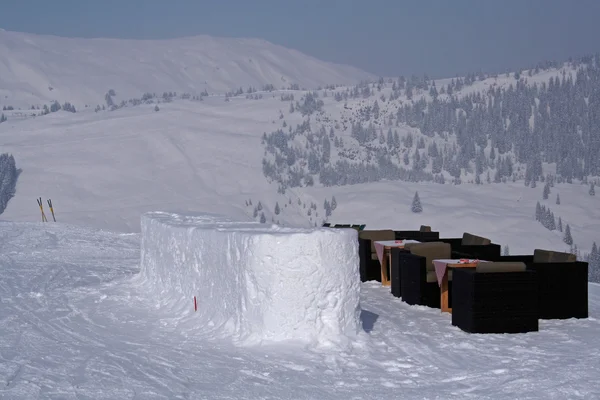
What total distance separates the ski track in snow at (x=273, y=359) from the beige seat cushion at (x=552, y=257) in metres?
0.78

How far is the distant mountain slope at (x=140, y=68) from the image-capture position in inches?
3583

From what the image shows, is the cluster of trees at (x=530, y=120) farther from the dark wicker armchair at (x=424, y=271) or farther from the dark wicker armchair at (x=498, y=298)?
the dark wicker armchair at (x=498, y=298)

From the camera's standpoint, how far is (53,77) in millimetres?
93500

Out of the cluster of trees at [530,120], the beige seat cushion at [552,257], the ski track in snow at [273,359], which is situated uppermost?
the cluster of trees at [530,120]

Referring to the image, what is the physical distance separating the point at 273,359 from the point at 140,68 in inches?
4065

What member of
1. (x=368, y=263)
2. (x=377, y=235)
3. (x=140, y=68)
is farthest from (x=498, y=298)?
(x=140, y=68)

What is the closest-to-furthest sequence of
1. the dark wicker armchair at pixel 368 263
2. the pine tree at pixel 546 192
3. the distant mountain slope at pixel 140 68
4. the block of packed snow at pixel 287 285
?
the block of packed snow at pixel 287 285, the dark wicker armchair at pixel 368 263, the pine tree at pixel 546 192, the distant mountain slope at pixel 140 68

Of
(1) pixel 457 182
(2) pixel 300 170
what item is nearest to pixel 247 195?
(2) pixel 300 170

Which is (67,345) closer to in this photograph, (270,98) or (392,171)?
(392,171)

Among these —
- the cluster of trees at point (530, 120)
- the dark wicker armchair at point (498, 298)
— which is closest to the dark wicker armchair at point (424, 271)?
the dark wicker armchair at point (498, 298)

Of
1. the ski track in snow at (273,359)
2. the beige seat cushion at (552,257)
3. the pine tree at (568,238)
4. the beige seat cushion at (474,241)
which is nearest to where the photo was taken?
the ski track in snow at (273,359)

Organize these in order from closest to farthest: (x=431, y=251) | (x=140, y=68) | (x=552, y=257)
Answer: (x=552, y=257)
(x=431, y=251)
(x=140, y=68)

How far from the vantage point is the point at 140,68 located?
107 metres

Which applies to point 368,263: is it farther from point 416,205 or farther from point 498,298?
point 416,205
